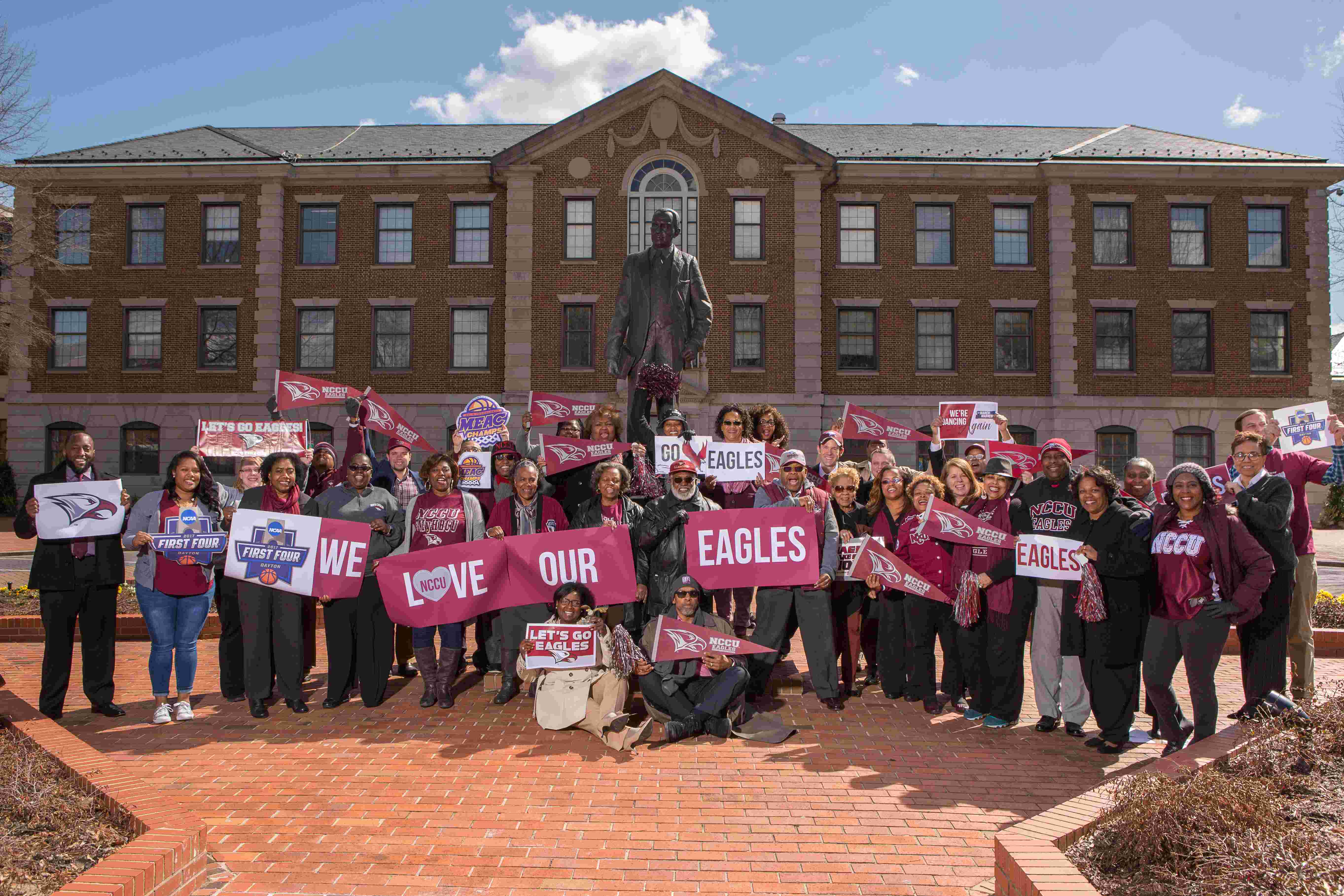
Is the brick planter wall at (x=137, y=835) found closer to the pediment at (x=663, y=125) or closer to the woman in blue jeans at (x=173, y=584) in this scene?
the woman in blue jeans at (x=173, y=584)

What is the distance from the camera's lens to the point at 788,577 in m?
7.50

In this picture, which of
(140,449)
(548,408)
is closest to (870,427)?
(548,408)

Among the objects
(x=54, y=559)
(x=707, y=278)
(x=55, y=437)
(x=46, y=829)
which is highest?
(x=707, y=278)

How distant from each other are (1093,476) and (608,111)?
23706 mm

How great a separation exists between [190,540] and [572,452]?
3.48 m

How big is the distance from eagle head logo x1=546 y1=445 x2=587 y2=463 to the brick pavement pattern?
242 cm

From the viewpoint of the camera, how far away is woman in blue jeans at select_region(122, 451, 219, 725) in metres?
7.07

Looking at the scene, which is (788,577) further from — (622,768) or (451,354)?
(451,354)

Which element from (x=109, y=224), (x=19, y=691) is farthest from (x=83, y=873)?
(x=109, y=224)

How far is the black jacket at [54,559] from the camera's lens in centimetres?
700

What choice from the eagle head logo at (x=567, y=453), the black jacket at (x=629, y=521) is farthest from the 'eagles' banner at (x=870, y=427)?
the black jacket at (x=629, y=521)

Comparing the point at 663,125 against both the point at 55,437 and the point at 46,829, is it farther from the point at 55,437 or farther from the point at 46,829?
the point at 46,829

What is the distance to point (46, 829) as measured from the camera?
14.9ft

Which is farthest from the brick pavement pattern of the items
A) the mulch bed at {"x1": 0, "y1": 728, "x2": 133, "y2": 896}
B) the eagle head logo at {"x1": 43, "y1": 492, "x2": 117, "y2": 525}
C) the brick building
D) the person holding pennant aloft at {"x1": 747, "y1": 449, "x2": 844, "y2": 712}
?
the brick building
